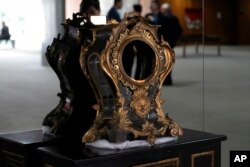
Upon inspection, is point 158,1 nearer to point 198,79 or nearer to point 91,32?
point 198,79

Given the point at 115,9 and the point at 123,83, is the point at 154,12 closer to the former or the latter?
the point at 115,9

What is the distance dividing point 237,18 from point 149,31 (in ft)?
26.1

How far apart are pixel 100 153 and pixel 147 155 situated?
0.23 metres

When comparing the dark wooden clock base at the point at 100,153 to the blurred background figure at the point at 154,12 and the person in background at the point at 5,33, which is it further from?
the blurred background figure at the point at 154,12

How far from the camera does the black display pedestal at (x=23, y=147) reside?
10.6ft

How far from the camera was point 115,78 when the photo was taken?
10.1 ft

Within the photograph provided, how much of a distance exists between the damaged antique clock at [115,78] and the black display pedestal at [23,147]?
12cm

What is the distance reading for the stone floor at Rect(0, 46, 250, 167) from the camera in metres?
7.79

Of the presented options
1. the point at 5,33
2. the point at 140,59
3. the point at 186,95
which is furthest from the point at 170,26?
the point at 140,59

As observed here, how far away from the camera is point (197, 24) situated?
32.3 ft

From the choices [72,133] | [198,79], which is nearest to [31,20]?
[198,79]

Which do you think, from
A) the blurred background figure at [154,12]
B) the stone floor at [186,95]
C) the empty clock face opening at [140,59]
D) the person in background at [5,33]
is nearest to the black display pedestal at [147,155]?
the empty clock face opening at [140,59]

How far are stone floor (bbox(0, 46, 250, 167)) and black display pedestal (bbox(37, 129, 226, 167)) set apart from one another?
2623 millimetres

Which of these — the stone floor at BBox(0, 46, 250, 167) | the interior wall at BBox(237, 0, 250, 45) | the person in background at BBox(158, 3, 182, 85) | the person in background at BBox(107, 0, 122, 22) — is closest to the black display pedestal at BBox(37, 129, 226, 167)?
the stone floor at BBox(0, 46, 250, 167)
